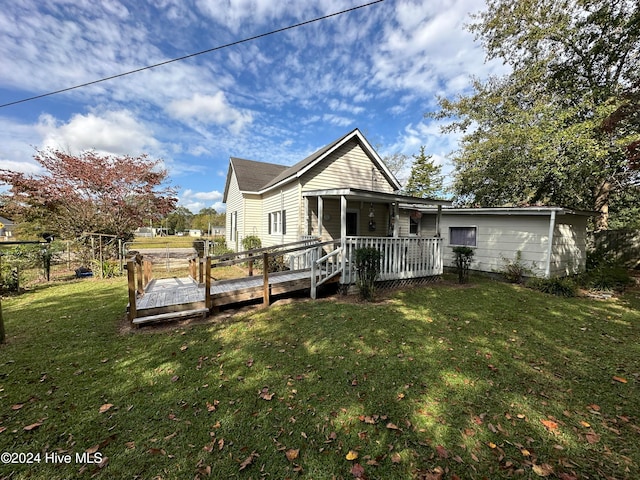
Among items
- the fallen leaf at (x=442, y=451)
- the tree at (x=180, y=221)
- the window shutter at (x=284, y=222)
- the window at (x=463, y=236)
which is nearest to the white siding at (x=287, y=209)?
the window shutter at (x=284, y=222)

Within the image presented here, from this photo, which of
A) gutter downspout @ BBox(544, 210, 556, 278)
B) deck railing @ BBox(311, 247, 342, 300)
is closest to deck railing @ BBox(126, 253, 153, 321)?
deck railing @ BBox(311, 247, 342, 300)

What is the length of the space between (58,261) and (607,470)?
1697 centimetres

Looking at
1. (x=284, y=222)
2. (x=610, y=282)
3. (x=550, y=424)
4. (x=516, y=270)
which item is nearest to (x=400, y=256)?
(x=516, y=270)

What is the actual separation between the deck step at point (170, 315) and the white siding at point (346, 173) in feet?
20.9

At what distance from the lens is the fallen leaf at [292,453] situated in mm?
2266

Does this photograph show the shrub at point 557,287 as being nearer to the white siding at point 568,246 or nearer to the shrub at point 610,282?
the shrub at point 610,282

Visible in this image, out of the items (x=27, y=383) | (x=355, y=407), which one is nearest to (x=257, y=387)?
(x=355, y=407)

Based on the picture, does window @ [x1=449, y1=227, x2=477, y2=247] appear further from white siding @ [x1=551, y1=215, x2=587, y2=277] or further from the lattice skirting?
the lattice skirting

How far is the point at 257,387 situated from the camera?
3260mm

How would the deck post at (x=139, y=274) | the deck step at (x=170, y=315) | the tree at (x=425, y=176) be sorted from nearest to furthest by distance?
the deck step at (x=170, y=315) → the deck post at (x=139, y=274) → the tree at (x=425, y=176)

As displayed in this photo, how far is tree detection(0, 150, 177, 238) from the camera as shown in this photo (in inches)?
486

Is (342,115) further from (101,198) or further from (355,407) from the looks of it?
(355,407)

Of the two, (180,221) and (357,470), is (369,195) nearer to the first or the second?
(357,470)

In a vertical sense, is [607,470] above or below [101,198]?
below
